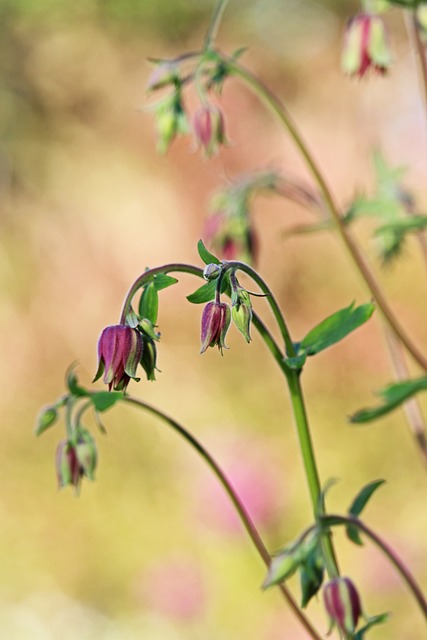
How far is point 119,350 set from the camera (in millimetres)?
739

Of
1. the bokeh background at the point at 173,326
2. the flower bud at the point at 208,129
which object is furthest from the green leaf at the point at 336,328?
the bokeh background at the point at 173,326

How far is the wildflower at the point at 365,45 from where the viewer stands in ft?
4.00

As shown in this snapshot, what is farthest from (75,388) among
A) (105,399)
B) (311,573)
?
(311,573)

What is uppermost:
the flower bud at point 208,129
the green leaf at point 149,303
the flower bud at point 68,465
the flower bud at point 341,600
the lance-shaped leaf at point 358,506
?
the flower bud at point 208,129

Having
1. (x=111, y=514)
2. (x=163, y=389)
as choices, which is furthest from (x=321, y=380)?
A: (x=111, y=514)

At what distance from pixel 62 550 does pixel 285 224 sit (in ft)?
5.39

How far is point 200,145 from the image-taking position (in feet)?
3.98

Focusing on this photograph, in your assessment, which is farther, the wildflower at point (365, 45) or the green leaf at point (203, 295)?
the wildflower at point (365, 45)

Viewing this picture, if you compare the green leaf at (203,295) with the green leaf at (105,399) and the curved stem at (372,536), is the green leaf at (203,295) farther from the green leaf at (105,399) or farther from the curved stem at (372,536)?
the curved stem at (372,536)

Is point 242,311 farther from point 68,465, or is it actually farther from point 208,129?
point 208,129

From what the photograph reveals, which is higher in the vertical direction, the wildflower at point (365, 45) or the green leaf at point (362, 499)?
the wildflower at point (365, 45)

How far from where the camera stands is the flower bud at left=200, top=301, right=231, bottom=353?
0.72 meters

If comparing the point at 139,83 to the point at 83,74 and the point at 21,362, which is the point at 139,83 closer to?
the point at 83,74

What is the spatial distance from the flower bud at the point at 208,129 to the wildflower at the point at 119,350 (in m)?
0.50
